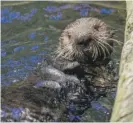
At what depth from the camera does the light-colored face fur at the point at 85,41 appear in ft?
13.2

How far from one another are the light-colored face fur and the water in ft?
2.71

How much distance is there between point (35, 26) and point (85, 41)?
283cm

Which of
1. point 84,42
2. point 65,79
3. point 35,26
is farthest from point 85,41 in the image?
point 35,26

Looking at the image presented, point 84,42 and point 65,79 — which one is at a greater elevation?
point 84,42

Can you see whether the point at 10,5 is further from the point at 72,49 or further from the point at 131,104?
the point at 131,104

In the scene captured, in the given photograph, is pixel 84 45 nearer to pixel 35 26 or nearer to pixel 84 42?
pixel 84 42

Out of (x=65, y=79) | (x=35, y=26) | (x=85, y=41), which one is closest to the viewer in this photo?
(x=85, y=41)

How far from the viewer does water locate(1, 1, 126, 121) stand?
5252 mm

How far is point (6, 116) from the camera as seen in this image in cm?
344

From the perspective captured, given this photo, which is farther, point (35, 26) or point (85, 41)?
point (35, 26)

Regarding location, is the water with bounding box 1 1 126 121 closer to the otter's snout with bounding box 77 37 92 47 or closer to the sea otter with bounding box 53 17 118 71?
the sea otter with bounding box 53 17 118 71

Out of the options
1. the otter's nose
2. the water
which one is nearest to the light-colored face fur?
the otter's nose

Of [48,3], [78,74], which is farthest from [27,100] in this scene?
[48,3]

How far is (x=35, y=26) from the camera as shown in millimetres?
6703
